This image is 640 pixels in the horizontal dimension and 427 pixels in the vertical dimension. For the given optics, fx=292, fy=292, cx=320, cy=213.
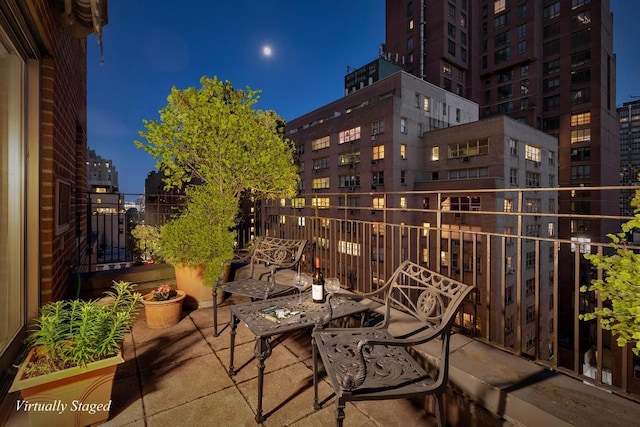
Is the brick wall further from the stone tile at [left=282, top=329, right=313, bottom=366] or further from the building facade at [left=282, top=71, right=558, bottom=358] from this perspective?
the building facade at [left=282, top=71, right=558, bottom=358]

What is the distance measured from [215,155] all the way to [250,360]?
4357mm

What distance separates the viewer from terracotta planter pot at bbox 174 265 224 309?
15.3 feet

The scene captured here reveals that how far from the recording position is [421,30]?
40250mm

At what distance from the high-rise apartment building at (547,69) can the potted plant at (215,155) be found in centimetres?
3979

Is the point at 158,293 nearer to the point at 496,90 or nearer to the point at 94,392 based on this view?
the point at 94,392

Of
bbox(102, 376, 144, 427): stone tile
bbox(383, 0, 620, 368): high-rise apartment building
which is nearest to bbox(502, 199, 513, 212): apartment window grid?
bbox(383, 0, 620, 368): high-rise apartment building

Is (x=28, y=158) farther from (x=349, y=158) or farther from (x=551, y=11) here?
(x=551, y=11)

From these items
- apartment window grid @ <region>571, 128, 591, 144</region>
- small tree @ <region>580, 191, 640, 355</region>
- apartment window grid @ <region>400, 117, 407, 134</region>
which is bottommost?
small tree @ <region>580, 191, 640, 355</region>

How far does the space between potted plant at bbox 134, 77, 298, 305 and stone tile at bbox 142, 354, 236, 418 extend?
1.75 metres

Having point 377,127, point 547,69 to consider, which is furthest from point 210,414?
point 547,69

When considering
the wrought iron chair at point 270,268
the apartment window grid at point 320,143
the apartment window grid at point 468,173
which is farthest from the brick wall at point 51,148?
the apartment window grid at point 320,143

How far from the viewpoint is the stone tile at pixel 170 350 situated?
3.13 meters

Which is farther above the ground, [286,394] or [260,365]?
[260,365]

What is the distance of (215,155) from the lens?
614 centimetres
